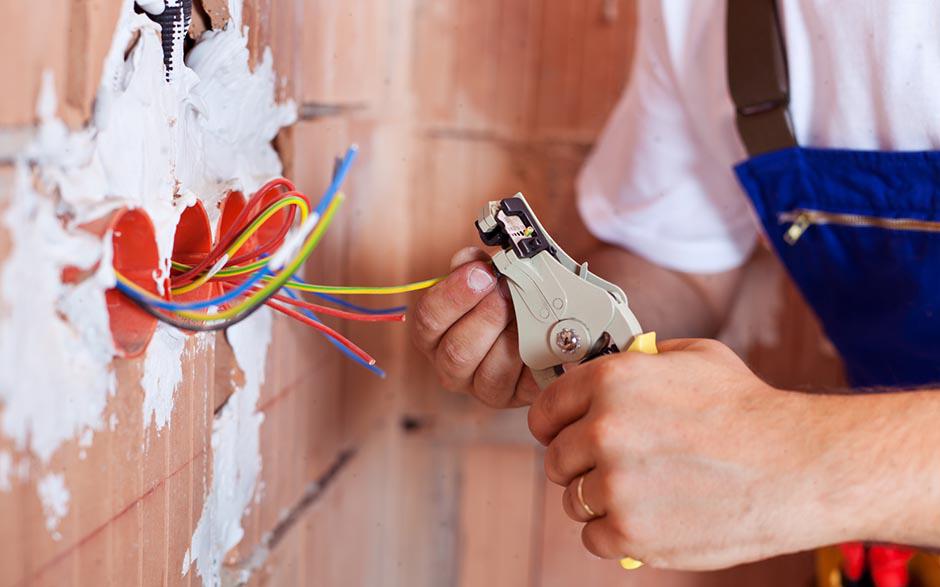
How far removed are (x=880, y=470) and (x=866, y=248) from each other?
335 millimetres

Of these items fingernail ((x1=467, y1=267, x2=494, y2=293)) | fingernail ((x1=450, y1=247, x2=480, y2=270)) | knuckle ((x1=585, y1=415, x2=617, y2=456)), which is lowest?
knuckle ((x1=585, y1=415, x2=617, y2=456))

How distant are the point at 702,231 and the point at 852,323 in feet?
0.60

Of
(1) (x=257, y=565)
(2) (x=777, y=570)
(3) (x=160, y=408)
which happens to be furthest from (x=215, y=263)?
(2) (x=777, y=570)

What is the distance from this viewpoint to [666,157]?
0.95 meters

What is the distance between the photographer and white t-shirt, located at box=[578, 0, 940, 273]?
0.72 m

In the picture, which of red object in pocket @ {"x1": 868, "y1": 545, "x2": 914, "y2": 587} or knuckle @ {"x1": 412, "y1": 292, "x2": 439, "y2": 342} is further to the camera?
red object in pocket @ {"x1": 868, "y1": 545, "x2": 914, "y2": 587}

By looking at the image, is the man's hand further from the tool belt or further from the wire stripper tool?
the tool belt

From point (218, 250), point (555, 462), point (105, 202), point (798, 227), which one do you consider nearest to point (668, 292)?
point (798, 227)

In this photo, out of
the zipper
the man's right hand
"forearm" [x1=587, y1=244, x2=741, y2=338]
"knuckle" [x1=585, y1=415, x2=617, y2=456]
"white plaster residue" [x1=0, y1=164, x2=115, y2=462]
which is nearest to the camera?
"white plaster residue" [x1=0, y1=164, x2=115, y2=462]

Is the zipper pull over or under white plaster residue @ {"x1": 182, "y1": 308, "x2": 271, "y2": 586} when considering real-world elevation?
over

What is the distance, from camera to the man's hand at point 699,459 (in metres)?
0.52

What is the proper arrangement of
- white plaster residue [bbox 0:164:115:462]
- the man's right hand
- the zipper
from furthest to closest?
1. the zipper
2. the man's right hand
3. white plaster residue [bbox 0:164:115:462]

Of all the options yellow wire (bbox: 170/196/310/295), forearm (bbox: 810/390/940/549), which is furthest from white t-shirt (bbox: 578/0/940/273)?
yellow wire (bbox: 170/196/310/295)

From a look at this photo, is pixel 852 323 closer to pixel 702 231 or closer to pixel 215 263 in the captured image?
pixel 702 231
